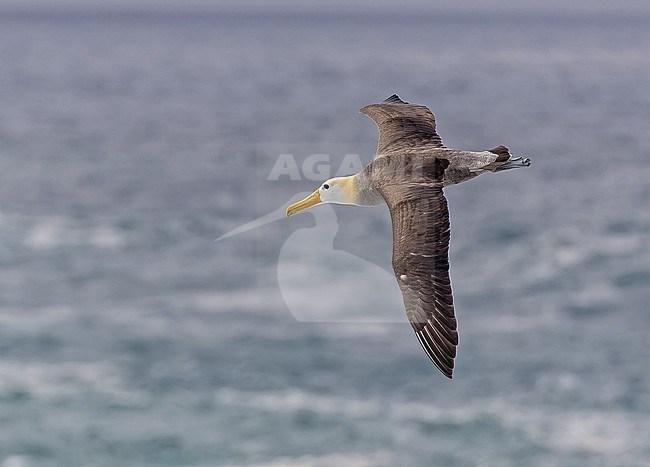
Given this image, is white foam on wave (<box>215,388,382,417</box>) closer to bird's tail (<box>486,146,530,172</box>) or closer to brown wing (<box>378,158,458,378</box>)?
bird's tail (<box>486,146,530,172</box>)

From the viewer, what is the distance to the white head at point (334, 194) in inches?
741

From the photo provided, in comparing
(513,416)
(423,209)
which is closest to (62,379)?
(513,416)

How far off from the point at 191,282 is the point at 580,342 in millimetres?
30080

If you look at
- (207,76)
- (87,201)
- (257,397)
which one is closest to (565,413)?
(257,397)

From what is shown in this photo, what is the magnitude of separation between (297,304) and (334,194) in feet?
227

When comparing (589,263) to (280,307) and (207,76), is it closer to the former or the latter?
(280,307)

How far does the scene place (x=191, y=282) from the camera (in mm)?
88938

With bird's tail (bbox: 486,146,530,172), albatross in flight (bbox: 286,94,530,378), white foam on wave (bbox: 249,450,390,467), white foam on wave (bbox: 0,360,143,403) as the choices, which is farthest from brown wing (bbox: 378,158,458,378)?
white foam on wave (bbox: 0,360,143,403)

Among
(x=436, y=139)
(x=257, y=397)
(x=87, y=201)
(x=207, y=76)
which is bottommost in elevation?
(x=436, y=139)

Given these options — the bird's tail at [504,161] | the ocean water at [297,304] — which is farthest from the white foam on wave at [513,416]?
the bird's tail at [504,161]

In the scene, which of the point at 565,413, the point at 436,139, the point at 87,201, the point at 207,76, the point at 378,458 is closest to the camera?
the point at 436,139

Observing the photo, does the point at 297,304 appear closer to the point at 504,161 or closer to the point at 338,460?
the point at 338,460

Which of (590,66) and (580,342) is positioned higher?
(590,66)

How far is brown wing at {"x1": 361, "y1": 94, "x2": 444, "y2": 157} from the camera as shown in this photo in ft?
63.8
